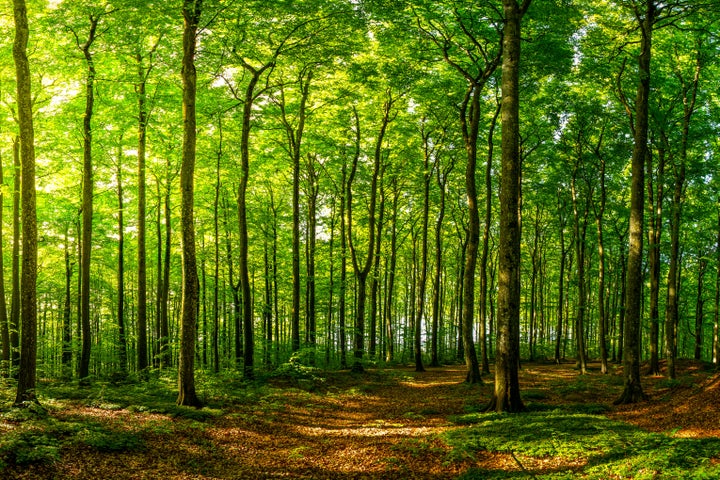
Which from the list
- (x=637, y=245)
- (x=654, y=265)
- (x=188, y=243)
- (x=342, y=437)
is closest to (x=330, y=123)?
(x=188, y=243)

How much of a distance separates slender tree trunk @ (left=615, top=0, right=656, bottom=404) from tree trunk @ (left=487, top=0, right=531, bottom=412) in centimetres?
396

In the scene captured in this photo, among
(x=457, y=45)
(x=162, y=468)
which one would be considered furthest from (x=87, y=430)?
(x=457, y=45)

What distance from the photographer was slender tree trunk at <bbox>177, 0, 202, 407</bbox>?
39.3ft

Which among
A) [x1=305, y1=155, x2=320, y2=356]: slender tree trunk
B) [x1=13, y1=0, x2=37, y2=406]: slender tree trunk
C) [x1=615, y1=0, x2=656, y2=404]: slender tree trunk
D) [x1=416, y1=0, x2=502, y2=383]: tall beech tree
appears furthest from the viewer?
[x1=305, y1=155, x2=320, y2=356]: slender tree trunk

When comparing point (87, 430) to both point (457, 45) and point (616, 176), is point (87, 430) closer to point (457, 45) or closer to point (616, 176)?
point (457, 45)

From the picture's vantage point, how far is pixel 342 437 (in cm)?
1043

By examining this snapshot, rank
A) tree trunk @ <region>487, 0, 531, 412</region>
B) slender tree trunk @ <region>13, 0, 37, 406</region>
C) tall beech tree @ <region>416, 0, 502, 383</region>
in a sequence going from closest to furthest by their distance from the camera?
→ slender tree trunk @ <region>13, 0, 37, 406</region>, tree trunk @ <region>487, 0, 531, 412</region>, tall beech tree @ <region>416, 0, 502, 383</region>

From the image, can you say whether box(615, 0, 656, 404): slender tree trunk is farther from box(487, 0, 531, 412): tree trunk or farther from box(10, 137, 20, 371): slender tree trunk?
box(10, 137, 20, 371): slender tree trunk

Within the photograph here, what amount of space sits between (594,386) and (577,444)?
10.0m

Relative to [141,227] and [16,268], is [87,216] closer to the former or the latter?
[141,227]

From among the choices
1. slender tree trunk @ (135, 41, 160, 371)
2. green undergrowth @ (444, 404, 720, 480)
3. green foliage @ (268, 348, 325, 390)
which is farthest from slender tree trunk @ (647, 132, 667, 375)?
slender tree trunk @ (135, 41, 160, 371)

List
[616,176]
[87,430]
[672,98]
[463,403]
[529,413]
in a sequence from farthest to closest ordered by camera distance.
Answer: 1. [616,176]
2. [672,98]
3. [463,403]
4. [529,413]
5. [87,430]

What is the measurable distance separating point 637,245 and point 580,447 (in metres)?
7.34

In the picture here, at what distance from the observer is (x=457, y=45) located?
1650 cm
